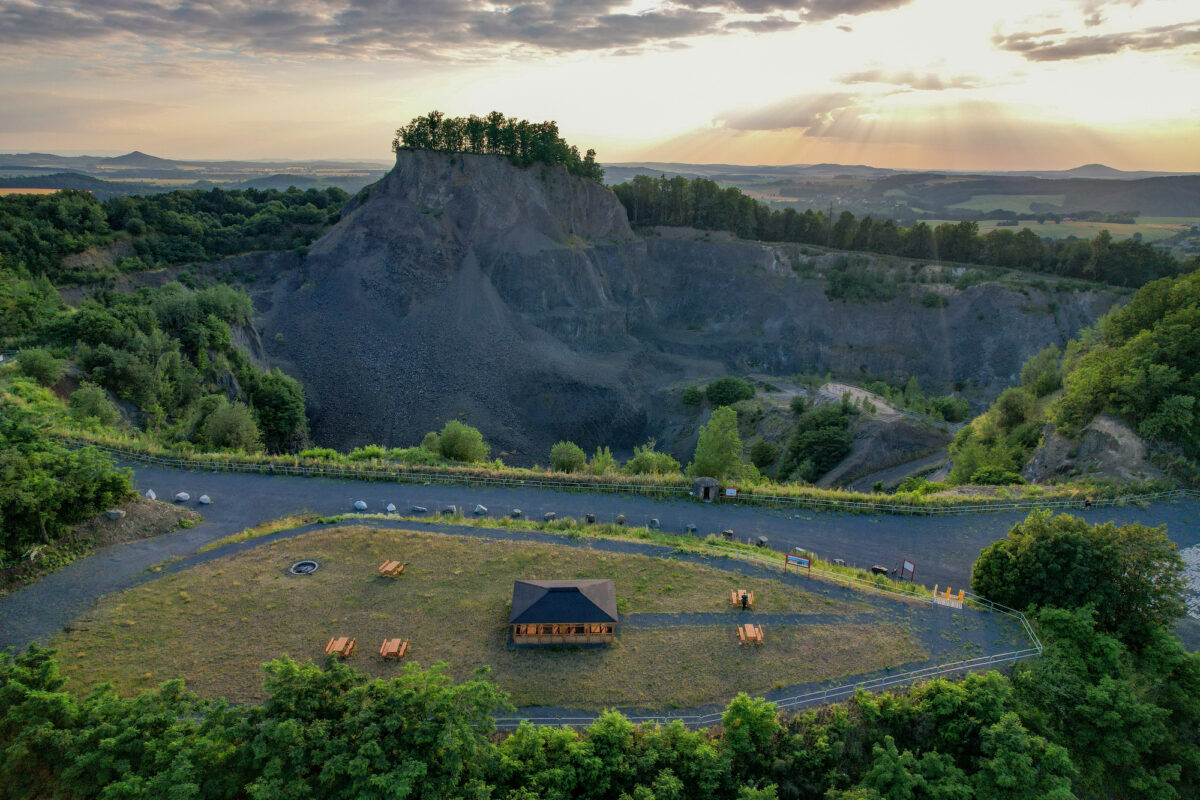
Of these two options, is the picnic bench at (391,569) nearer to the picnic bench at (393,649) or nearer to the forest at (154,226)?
the picnic bench at (393,649)

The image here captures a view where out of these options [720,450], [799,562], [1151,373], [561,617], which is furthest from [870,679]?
[1151,373]

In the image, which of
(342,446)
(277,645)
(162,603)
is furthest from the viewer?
(342,446)

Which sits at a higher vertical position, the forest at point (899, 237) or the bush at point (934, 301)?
the forest at point (899, 237)

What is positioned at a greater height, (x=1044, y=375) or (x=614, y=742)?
(x=1044, y=375)

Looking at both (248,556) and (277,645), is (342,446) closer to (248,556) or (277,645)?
(248,556)

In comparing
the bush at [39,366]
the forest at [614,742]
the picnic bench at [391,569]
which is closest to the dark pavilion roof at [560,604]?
the forest at [614,742]

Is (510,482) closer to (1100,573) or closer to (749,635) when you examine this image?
(749,635)

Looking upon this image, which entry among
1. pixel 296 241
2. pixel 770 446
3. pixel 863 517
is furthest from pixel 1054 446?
pixel 296 241
